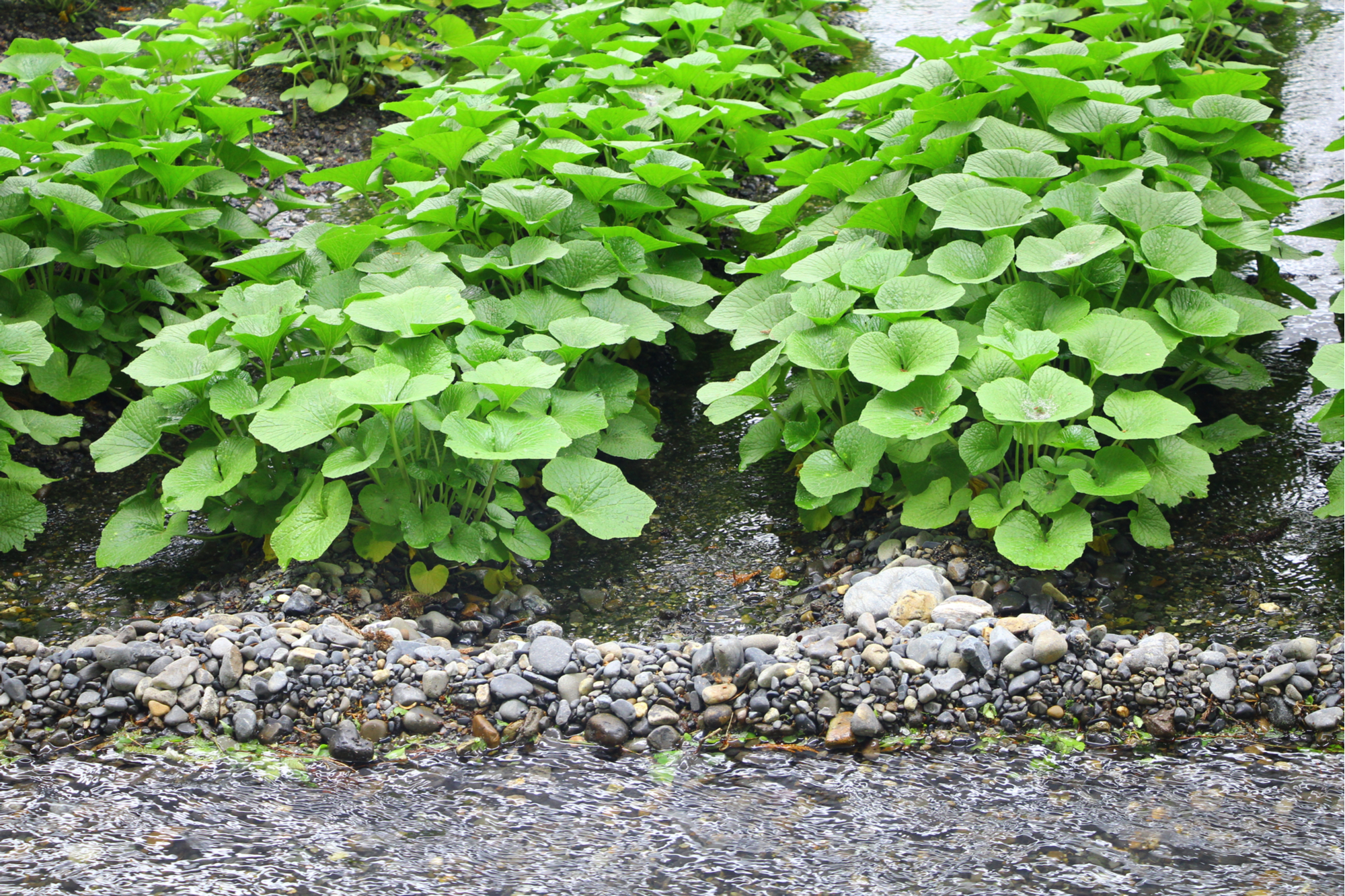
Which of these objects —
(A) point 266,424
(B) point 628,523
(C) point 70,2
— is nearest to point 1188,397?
(B) point 628,523

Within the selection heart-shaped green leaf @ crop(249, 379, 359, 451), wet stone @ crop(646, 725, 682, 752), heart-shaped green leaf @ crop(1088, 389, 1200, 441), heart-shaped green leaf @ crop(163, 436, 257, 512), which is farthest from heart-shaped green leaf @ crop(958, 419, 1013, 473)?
heart-shaped green leaf @ crop(163, 436, 257, 512)

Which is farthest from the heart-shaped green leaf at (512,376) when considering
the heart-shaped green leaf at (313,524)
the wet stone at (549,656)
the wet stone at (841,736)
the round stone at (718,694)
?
the wet stone at (841,736)

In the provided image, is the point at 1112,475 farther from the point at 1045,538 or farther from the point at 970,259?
the point at 970,259

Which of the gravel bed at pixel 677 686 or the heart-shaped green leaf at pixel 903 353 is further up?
the heart-shaped green leaf at pixel 903 353

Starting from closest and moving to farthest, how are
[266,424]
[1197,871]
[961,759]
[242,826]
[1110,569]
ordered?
1. [1197,871]
2. [242,826]
3. [961,759]
4. [266,424]
5. [1110,569]

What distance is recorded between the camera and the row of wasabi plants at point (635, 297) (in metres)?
2.68

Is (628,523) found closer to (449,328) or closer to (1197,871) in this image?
(449,328)

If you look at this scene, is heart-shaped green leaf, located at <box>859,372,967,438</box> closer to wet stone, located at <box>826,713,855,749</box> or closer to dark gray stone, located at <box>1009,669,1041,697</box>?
dark gray stone, located at <box>1009,669,1041,697</box>

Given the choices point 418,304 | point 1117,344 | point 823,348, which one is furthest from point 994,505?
point 418,304

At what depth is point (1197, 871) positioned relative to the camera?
184cm

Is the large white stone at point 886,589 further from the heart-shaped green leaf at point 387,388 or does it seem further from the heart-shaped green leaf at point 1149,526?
the heart-shaped green leaf at point 387,388

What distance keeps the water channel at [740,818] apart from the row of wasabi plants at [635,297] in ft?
1.67

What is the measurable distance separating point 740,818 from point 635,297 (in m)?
2.13

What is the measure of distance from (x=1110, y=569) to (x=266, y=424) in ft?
7.45
